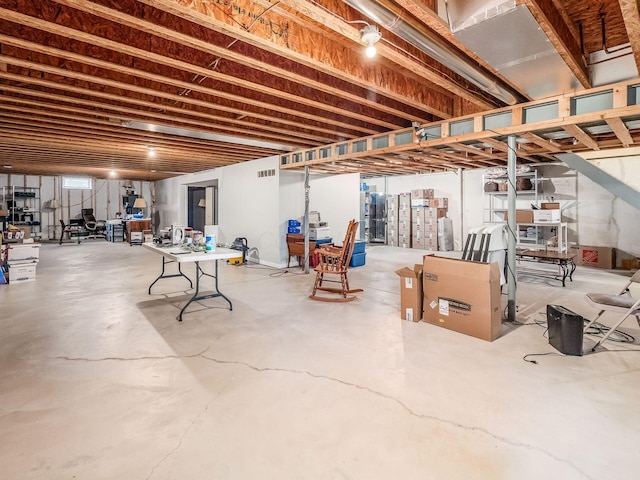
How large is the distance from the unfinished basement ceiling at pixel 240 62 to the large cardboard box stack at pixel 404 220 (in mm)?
5592

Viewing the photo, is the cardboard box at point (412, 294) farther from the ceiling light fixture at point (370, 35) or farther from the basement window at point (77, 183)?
the basement window at point (77, 183)

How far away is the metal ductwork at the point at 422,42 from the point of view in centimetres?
178

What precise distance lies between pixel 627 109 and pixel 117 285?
6870mm

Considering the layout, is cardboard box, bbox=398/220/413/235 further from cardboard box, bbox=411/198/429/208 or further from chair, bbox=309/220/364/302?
chair, bbox=309/220/364/302

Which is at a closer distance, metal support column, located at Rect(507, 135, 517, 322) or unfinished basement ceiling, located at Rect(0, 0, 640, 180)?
unfinished basement ceiling, located at Rect(0, 0, 640, 180)

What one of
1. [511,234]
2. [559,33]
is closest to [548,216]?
[511,234]

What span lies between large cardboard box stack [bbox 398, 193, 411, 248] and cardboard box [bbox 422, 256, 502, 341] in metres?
6.99

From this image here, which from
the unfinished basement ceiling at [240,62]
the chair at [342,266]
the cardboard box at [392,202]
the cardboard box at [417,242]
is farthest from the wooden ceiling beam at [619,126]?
the cardboard box at [392,202]

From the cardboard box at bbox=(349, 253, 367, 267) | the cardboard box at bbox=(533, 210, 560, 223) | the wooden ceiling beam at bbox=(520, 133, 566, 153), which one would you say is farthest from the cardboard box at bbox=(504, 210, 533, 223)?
the cardboard box at bbox=(349, 253, 367, 267)

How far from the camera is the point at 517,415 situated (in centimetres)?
204

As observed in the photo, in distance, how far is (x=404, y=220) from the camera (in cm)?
1054

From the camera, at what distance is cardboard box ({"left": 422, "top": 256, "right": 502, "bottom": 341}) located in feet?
10.5

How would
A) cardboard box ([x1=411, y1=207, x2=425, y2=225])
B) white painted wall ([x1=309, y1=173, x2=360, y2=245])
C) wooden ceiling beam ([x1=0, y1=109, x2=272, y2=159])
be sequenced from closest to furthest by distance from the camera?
wooden ceiling beam ([x1=0, y1=109, x2=272, y2=159]) → white painted wall ([x1=309, y1=173, x2=360, y2=245]) → cardboard box ([x1=411, y1=207, x2=425, y2=225])

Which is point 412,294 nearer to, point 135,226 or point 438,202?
point 438,202
